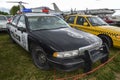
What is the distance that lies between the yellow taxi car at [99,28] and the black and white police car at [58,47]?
2.00 metres

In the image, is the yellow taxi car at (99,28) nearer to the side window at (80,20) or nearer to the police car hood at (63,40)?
the side window at (80,20)

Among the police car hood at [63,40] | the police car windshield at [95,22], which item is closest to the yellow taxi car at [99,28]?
the police car windshield at [95,22]

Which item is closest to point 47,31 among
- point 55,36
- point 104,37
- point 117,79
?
point 55,36

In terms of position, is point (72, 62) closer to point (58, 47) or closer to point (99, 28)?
point (58, 47)

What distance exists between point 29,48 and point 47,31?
0.79m

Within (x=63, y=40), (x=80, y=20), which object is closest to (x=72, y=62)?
(x=63, y=40)

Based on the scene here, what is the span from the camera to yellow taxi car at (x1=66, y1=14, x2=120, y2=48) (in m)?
5.51

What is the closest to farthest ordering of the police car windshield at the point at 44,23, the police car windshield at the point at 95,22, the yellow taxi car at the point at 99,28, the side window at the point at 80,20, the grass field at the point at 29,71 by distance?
the grass field at the point at 29,71
the police car windshield at the point at 44,23
the yellow taxi car at the point at 99,28
the police car windshield at the point at 95,22
the side window at the point at 80,20

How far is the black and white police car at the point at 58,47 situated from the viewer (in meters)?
2.93

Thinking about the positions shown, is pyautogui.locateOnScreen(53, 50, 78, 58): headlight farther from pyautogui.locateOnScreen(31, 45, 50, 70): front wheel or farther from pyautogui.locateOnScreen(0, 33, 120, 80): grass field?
pyautogui.locateOnScreen(0, 33, 120, 80): grass field

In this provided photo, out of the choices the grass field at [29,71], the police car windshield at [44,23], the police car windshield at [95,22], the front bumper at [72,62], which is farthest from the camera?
the police car windshield at [95,22]

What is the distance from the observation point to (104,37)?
19.1ft

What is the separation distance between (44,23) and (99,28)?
2.81 metres

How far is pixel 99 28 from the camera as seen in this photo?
595cm
